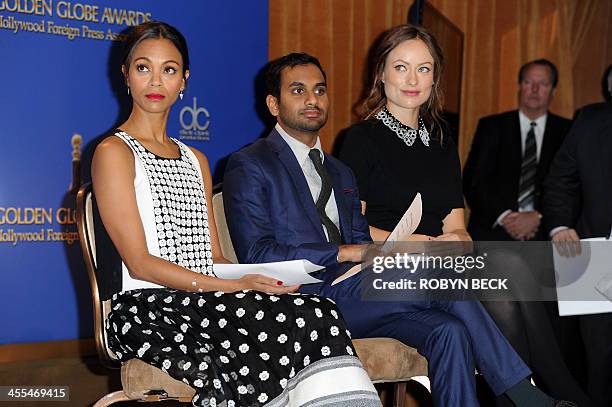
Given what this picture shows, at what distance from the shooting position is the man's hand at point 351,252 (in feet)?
9.87

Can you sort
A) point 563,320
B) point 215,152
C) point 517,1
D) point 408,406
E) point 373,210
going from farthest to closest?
point 517,1, point 215,152, point 563,320, point 408,406, point 373,210

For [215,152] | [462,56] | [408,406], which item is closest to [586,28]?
[462,56]

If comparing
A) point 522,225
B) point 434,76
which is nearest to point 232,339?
point 434,76

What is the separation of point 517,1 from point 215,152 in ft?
11.4

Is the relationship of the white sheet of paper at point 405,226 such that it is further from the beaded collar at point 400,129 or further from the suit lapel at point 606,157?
the suit lapel at point 606,157

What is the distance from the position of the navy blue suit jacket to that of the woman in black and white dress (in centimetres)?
12

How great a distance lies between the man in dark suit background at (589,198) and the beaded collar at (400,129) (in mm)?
764

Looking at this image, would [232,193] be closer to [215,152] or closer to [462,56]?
[215,152]

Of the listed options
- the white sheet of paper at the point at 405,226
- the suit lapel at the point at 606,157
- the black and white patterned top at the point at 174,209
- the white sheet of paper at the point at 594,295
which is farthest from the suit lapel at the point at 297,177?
the suit lapel at the point at 606,157

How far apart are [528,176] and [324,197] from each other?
2891mm

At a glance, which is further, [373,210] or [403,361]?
[373,210]

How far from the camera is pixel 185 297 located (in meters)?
2.54

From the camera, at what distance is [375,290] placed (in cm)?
297

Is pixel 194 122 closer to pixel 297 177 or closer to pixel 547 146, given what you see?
pixel 297 177
